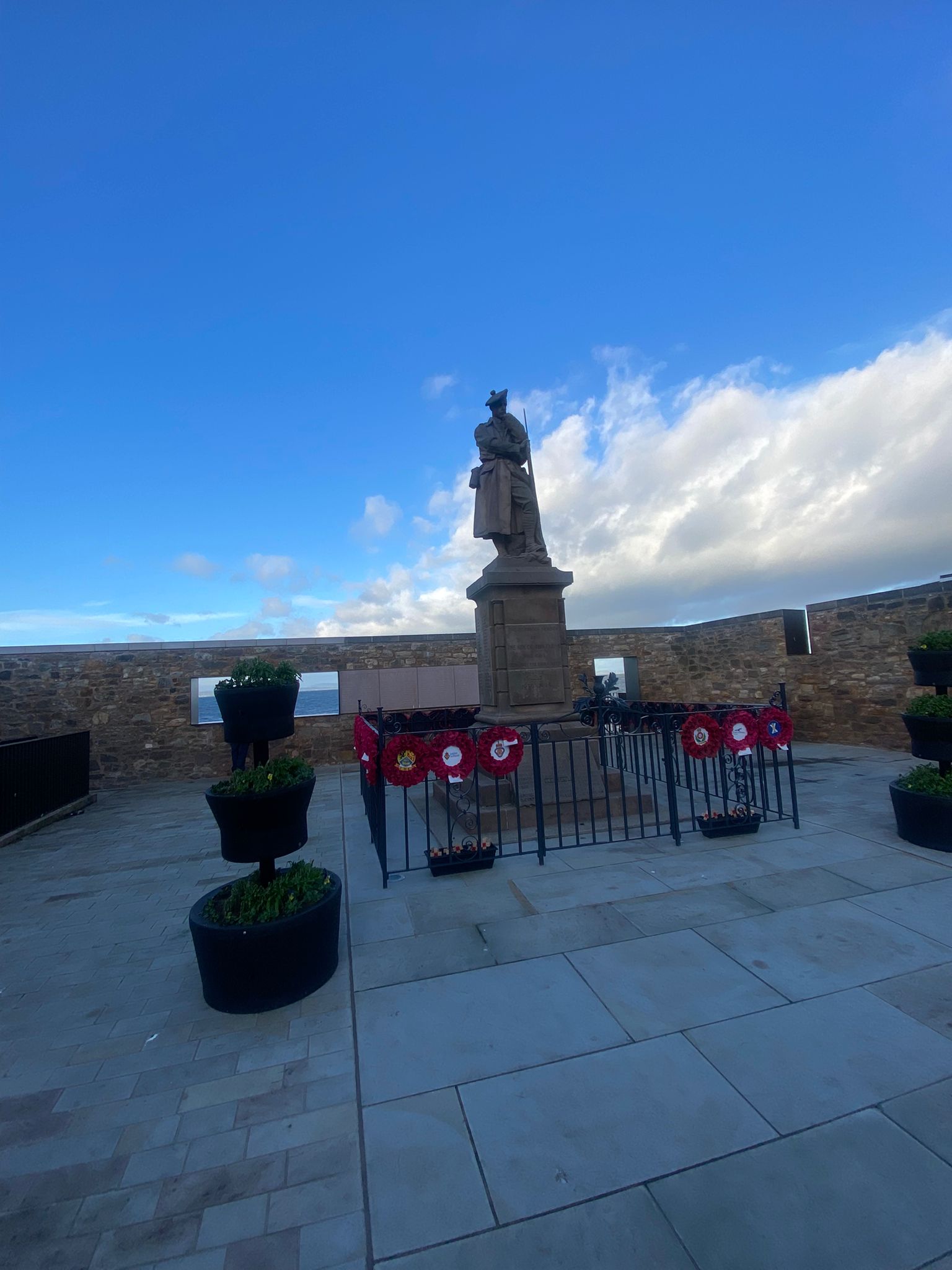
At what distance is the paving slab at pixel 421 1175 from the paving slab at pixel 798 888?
9.23 feet

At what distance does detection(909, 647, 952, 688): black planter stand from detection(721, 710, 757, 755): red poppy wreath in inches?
56.7

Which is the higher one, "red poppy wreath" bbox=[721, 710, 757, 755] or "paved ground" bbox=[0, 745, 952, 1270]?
"red poppy wreath" bbox=[721, 710, 757, 755]

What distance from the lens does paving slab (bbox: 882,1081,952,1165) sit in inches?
79.4

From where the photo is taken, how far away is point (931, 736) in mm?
5086

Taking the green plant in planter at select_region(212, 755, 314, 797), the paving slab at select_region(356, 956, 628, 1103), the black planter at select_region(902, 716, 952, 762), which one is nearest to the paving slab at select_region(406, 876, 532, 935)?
the paving slab at select_region(356, 956, 628, 1103)

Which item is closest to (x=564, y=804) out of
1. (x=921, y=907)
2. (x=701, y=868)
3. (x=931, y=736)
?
(x=701, y=868)

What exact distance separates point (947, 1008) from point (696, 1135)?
166 cm

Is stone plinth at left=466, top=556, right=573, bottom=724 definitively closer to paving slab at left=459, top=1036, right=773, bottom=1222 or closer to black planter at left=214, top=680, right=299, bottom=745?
black planter at left=214, top=680, right=299, bottom=745

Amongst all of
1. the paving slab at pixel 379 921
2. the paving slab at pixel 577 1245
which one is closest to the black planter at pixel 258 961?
the paving slab at pixel 379 921

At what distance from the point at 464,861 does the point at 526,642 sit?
9.20 feet

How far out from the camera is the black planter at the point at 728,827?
5.58 m

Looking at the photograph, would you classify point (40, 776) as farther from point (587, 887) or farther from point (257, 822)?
point (587, 887)

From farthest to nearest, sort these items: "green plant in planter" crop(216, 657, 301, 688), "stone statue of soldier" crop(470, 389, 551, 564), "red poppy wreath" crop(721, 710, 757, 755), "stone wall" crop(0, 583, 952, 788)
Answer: "stone wall" crop(0, 583, 952, 788) < "stone statue of soldier" crop(470, 389, 551, 564) < "red poppy wreath" crop(721, 710, 757, 755) < "green plant in planter" crop(216, 657, 301, 688)

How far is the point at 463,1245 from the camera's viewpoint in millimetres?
1739
